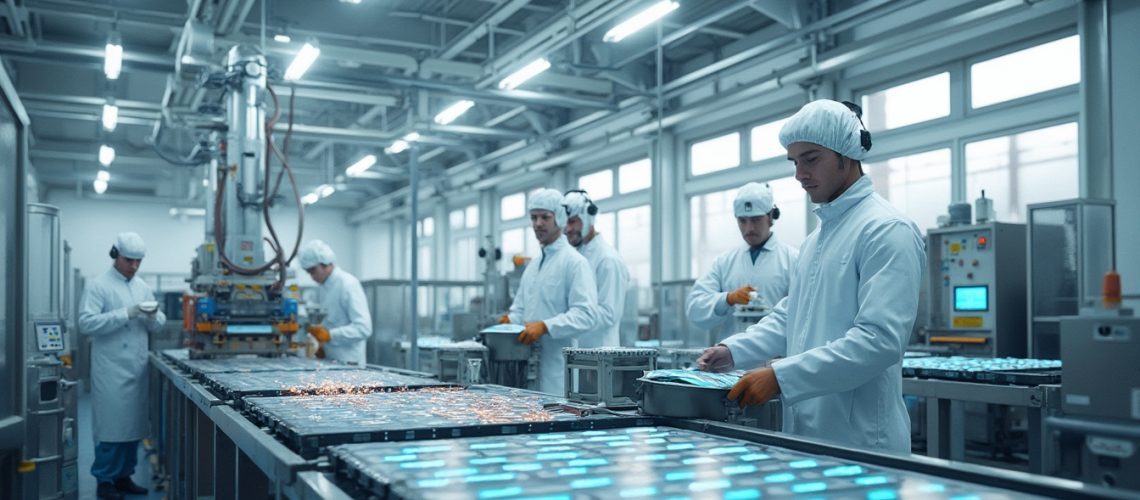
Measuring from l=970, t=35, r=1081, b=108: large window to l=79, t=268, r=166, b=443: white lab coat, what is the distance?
5485 millimetres

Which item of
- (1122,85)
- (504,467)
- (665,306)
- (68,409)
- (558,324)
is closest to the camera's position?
(504,467)

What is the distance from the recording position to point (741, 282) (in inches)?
150

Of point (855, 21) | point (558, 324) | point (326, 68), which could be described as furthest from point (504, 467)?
point (326, 68)

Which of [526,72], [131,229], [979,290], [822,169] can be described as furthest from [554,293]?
[131,229]

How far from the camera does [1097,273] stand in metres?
5.00

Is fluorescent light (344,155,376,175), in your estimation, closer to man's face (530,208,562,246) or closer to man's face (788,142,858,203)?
man's face (530,208,562,246)

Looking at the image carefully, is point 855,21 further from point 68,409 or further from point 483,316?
point 68,409

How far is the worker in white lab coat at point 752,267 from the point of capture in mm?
3674

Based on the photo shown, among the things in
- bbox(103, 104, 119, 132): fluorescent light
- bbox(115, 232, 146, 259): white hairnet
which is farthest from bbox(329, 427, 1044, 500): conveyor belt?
bbox(103, 104, 119, 132): fluorescent light

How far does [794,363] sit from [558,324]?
5.69 ft

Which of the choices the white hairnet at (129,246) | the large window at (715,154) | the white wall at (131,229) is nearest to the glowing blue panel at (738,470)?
the white hairnet at (129,246)

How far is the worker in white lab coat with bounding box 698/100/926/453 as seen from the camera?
1.83m

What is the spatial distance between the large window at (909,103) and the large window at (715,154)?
1.63 metres

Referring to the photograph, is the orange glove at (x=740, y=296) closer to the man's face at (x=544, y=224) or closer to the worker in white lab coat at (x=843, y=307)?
the man's face at (x=544, y=224)
